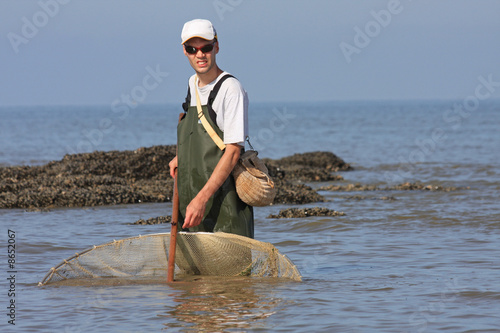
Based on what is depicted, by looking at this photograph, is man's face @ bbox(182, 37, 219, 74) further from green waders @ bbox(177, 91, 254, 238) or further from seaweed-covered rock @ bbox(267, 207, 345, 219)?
seaweed-covered rock @ bbox(267, 207, 345, 219)

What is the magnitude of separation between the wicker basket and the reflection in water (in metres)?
0.89

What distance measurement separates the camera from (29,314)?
5629 millimetres

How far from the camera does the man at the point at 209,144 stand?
5.11m

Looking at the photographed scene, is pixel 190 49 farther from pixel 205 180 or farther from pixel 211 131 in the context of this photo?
pixel 205 180

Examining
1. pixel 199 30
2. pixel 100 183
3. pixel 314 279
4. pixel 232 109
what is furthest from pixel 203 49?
pixel 100 183

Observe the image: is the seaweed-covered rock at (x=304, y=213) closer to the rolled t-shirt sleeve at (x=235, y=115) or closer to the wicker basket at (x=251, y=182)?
the wicker basket at (x=251, y=182)

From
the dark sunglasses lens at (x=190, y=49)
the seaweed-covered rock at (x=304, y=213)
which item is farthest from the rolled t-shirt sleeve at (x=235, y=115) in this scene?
the seaweed-covered rock at (x=304, y=213)

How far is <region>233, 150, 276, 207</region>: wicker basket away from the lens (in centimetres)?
524

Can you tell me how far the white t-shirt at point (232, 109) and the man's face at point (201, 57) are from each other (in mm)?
127

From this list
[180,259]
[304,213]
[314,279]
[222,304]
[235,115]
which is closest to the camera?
[235,115]

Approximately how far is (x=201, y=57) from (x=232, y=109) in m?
0.46

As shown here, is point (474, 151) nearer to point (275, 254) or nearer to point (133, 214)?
point (133, 214)

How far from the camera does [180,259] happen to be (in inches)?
230

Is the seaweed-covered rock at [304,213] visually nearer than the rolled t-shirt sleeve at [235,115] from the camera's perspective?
No
